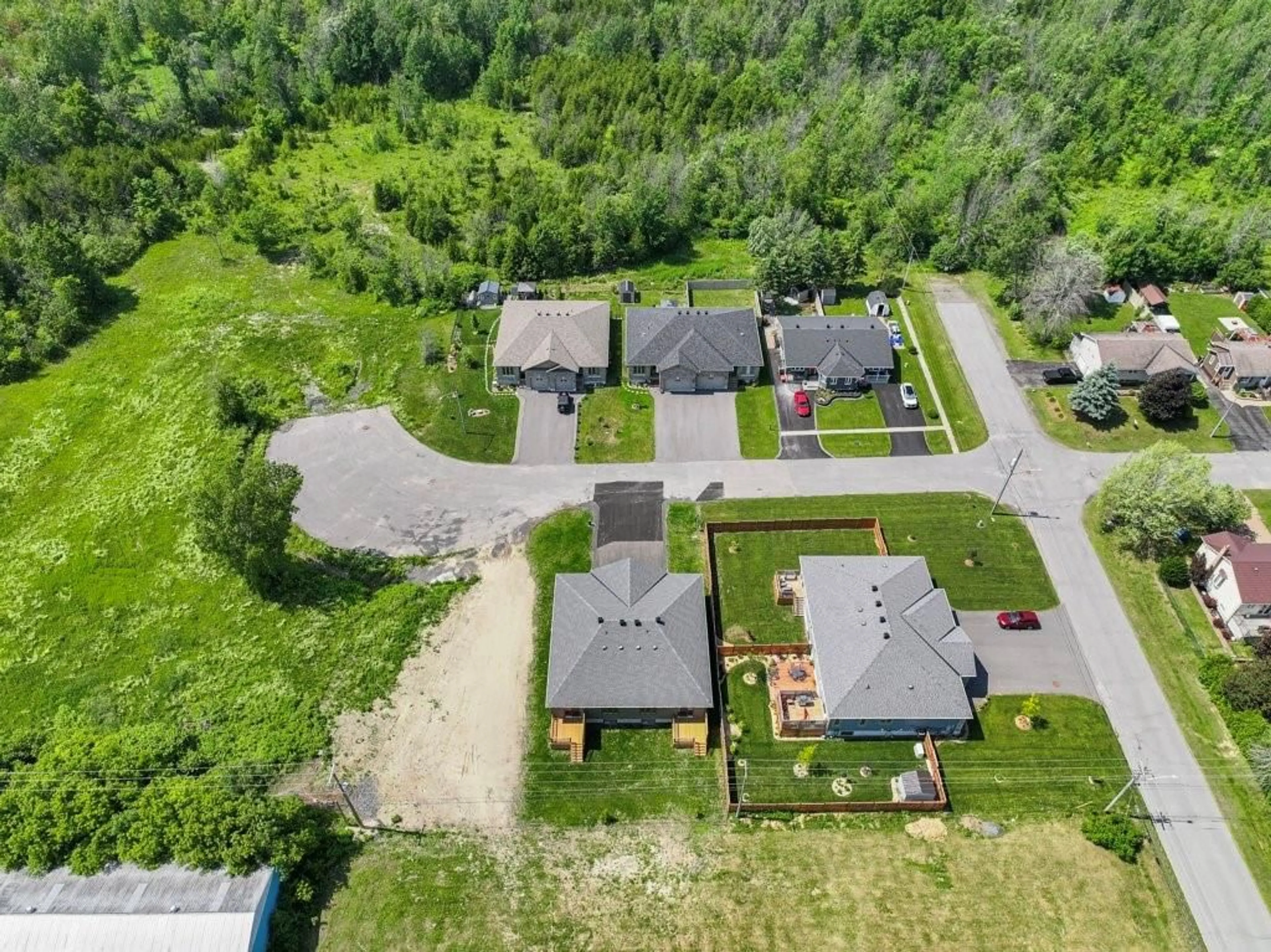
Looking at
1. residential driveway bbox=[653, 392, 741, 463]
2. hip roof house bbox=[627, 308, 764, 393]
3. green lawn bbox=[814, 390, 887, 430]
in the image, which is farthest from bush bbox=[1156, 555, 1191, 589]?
hip roof house bbox=[627, 308, 764, 393]

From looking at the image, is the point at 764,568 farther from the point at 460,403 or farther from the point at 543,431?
the point at 460,403

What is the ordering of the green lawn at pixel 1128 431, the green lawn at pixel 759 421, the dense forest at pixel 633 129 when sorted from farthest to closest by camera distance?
the dense forest at pixel 633 129, the green lawn at pixel 759 421, the green lawn at pixel 1128 431

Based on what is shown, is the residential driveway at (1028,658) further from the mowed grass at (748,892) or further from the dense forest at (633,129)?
the dense forest at (633,129)

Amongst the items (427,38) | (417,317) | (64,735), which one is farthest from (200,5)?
(64,735)

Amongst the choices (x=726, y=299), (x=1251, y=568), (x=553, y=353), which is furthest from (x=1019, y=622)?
(x=726, y=299)

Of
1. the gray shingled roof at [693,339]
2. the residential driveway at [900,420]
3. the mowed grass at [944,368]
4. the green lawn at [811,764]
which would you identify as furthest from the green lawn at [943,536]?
the gray shingled roof at [693,339]

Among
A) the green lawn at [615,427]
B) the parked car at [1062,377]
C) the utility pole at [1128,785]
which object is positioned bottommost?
the green lawn at [615,427]

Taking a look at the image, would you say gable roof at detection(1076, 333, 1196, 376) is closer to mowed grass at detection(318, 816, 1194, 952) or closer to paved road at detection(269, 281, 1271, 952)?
paved road at detection(269, 281, 1271, 952)
